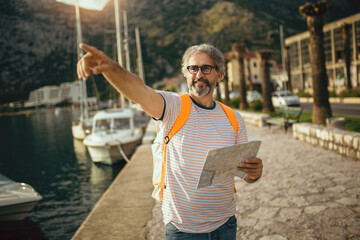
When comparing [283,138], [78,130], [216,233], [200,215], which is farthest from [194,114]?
[78,130]

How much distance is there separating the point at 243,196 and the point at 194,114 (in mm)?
3732

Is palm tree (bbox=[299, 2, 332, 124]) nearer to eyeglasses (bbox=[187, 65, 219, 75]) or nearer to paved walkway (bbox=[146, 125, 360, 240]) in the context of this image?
paved walkway (bbox=[146, 125, 360, 240])

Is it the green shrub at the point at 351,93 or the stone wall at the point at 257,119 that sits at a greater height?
the green shrub at the point at 351,93

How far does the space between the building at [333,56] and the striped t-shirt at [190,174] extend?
34.1m

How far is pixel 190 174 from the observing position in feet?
6.12

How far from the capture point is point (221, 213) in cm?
195

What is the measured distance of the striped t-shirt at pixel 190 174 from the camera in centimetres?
185

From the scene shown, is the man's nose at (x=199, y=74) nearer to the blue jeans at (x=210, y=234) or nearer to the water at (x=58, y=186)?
the blue jeans at (x=210, y=234)

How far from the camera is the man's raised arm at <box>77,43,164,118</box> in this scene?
4.72 feet

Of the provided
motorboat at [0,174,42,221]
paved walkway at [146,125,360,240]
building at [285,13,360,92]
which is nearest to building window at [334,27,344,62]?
building at [285,13,360,92]

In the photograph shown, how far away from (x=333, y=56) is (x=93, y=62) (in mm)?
49463

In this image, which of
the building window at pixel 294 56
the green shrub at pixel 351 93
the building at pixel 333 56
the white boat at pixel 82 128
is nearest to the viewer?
the green shrub at pixel 351 93

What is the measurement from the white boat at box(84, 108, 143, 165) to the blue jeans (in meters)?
12.1

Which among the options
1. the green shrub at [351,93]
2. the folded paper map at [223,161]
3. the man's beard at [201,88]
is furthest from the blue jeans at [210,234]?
the green shrub at [351,93]
